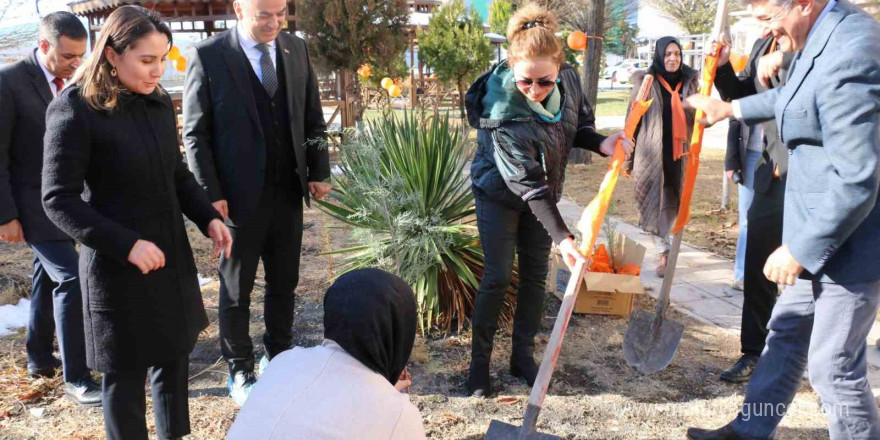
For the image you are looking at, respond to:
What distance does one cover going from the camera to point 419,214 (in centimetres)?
404

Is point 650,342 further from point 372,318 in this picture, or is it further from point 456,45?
point 456,45

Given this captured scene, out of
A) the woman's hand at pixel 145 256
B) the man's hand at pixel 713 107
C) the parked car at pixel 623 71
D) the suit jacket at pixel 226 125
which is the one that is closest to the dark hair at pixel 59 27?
the suit jacket at pixel 226 125

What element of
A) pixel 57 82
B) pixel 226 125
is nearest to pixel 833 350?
pixel 226 125

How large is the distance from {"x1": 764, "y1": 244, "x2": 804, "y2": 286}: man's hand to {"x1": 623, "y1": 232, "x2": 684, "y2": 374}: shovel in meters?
1.20

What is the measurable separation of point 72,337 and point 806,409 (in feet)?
11.5

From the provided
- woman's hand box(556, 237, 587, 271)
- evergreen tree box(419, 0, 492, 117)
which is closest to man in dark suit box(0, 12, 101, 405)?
woman's hand box(556, 237, 587, 271)

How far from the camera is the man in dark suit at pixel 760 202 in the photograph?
3.16 meters

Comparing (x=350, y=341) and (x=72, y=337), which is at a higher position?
(x=350, y=341)

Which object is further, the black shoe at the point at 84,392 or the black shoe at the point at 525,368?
the black shoe at the point at 525,368

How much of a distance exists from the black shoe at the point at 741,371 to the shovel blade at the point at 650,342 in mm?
281

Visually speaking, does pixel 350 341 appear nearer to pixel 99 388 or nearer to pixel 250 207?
pixel 250 207

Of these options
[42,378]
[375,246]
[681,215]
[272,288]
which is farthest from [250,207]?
[681,215]

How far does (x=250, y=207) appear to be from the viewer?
10.2ft

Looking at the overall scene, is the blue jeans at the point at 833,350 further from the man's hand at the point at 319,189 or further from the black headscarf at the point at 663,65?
the black headscarf at the point at 663,65
